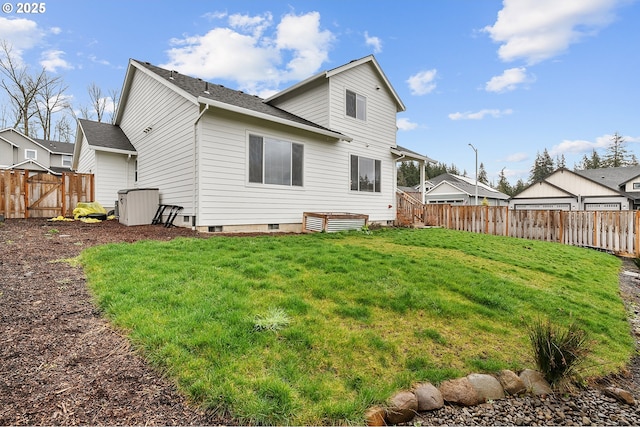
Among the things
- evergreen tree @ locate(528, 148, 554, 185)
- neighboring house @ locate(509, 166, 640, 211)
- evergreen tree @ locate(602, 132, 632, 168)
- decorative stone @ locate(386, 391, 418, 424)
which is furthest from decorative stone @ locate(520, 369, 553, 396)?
evergreen tree @ locate(528, 148, 554, 185)

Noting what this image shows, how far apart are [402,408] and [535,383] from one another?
1502 mm

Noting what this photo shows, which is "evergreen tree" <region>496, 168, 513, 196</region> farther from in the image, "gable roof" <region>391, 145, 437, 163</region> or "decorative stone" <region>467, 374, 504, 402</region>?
"decorative stone" <region>467, 374, 504, 402</region>

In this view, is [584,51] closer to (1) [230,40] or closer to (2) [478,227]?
(2) [478,227]

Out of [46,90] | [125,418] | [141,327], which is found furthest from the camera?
[46,90]

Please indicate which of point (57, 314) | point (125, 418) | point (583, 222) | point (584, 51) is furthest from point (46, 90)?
point (583, 222)

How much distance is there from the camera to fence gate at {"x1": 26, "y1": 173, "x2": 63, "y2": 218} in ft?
35.7

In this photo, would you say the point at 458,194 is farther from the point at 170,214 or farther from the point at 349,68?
the point at 170,214

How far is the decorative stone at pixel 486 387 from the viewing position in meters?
2.65

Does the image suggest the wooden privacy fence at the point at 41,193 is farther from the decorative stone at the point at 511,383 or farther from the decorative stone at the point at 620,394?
the decorative stone at the point at 620,394

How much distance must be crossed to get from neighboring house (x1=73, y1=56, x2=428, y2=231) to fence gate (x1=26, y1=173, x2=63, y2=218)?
131 cm

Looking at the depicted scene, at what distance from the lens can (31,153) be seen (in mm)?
27219

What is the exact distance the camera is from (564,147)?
6178cm

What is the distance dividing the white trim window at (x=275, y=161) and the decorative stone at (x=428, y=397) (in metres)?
7.73

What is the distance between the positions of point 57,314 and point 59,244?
13.4 feet
